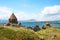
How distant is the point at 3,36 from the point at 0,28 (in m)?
1.59

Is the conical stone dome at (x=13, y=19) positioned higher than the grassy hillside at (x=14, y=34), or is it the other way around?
the conical stone dome at (x=13, y=19)

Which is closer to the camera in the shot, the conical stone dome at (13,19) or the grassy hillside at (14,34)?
the grassy hillside at (14,34)

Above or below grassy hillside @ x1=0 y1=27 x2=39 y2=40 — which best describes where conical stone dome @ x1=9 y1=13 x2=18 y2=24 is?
above

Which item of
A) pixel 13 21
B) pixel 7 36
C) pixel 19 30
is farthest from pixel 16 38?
pixel 13 21

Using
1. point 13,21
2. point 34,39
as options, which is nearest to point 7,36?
point 34,39

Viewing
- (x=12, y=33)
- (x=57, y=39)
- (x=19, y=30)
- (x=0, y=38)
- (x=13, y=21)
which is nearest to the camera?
(x=0, y=38)

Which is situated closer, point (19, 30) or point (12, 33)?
point (12, 33)

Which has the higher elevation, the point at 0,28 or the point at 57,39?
the point at 0,28

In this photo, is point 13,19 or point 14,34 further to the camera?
point 13,19

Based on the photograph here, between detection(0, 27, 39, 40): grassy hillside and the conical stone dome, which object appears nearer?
detection(0, 27, 39, 40): grassy hillside

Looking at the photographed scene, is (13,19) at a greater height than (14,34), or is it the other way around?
(13,19)

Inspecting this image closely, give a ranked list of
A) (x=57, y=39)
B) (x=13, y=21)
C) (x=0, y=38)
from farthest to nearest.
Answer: (x=13, y=21) → (x=57, y=39) → (x=0, y=38)

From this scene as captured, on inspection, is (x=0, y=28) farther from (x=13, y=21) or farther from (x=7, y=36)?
(x=13, y=21)

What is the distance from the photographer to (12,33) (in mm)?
→ 20609
